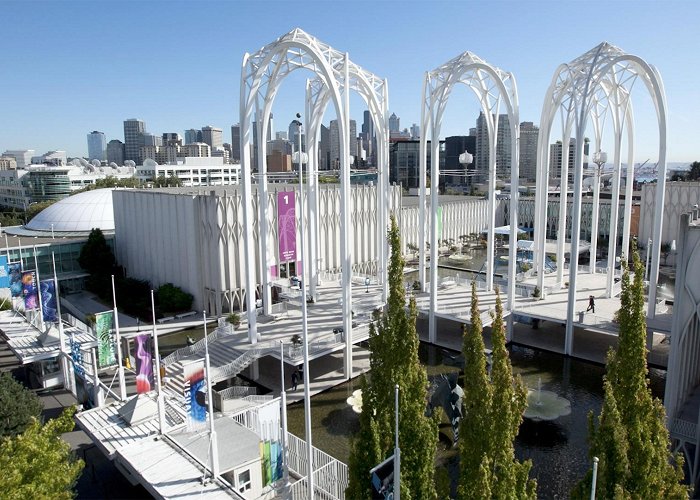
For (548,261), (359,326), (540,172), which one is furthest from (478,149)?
(359,326)

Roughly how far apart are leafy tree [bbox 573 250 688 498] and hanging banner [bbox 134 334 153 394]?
13461mm

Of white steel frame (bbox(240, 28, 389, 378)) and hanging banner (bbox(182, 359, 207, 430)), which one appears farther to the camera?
white steel frame (bbox(240, 28, 389, 378))

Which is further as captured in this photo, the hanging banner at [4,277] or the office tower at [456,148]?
the office tower at [456,148]

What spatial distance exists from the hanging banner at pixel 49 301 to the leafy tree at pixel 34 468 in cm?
1738

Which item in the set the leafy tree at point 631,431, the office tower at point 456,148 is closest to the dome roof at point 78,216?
the leafy tree at point 631,431

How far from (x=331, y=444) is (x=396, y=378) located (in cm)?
1005

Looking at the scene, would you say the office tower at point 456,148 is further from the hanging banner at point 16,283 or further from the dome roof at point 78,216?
the hanging banner at point 16,283

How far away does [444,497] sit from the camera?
32.9ft

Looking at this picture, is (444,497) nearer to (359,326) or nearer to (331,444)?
(331,444)

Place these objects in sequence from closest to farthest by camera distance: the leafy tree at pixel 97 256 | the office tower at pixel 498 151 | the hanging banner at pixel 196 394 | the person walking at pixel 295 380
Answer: the hanging banner at pixel 196 394 < the person walking at pixel 295 380 < the leafy tree at pixel 97 256 < the office tower at pixel 498 151

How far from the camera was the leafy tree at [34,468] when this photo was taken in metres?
9.86

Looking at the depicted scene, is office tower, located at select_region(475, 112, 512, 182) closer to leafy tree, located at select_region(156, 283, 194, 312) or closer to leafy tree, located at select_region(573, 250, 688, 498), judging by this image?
leafy tree, located at select_region(156, 283, 194, 312)

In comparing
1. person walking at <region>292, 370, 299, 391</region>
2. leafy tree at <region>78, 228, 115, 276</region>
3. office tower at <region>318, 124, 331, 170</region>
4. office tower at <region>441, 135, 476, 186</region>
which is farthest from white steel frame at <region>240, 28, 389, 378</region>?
office tower at <region>441, 135, 476, 186</region>

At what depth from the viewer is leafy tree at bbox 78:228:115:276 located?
4056 centimetres
